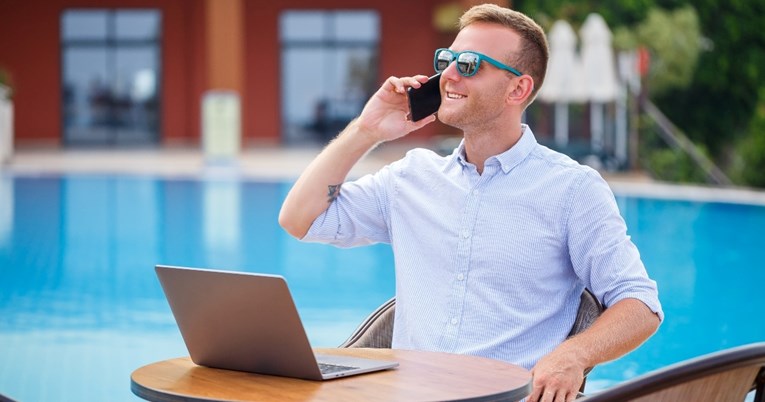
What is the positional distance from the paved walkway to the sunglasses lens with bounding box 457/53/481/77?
12198 mm

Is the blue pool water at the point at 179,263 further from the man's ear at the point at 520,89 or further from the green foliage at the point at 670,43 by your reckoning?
the green foliage at the point at 670,43

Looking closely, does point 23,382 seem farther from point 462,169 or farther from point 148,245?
point 148,245

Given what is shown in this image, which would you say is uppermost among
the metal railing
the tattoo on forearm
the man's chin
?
the man's chin

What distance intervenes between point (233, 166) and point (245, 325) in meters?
18.1

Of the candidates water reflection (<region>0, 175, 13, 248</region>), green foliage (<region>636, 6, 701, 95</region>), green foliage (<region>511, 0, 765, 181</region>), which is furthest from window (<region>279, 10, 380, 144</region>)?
water reflection (<region>0, 175, 13, 248</region>)

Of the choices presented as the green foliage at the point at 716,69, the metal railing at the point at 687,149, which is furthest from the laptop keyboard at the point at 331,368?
the green foliage at the point at 716,69

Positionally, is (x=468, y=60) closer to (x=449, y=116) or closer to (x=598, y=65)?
(x=449, y=116)

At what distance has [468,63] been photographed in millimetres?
2674

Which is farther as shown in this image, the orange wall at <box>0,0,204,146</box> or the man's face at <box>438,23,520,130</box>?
the orange wall at <box>0,0,204,146</box>

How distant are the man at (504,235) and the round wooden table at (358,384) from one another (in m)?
0.38

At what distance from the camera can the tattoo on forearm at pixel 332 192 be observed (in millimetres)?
2951

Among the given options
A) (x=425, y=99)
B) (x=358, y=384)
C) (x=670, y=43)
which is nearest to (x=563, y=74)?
(x=670, y=43)

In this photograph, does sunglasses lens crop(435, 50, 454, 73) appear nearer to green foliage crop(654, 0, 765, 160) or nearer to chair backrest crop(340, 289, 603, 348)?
chair backrest crop(340, 289, 603, 348)

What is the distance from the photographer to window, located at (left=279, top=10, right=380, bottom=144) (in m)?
27.9
